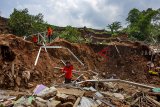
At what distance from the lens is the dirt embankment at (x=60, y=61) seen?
15.6 meters

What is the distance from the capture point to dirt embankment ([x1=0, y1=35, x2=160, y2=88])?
15.6 m

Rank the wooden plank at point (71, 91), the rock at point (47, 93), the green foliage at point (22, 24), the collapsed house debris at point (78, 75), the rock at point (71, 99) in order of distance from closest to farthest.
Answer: the rock at point (71, 99) → the rock at point (47, 93) → the collapsed house debris at point (78, 75) → the wooden plank at point (71, 91) → the green foliage at point (22, 24)

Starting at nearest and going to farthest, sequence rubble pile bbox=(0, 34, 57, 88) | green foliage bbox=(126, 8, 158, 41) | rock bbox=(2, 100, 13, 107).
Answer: rock bbox=(2, 100, 13, 107), rubble pile bbox=(0, 34, 57, 88), green foliage bbox=(126, 8, 158, 41)

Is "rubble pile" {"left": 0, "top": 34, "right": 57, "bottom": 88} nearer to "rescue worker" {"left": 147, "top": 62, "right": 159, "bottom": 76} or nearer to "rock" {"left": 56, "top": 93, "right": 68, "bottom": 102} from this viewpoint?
"rock" {"left": 56, "top": 93, "right": 68, "bottom": 102}

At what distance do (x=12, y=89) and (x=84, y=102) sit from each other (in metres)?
4.17

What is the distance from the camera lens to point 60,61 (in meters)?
20.1

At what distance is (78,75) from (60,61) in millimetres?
2095

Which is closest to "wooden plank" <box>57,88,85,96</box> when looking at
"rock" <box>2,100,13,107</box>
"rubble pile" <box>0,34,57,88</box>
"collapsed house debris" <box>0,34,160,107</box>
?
"collapsed house debris" <box>0,34,160,107</box>

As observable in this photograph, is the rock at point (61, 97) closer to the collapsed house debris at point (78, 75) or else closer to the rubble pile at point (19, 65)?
the collapsed house debris at point (78, 75)

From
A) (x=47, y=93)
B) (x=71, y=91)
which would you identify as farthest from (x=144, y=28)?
(x=47, y=93)

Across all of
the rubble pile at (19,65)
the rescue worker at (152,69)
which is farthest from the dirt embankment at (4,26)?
the rescue worker at (152,69)

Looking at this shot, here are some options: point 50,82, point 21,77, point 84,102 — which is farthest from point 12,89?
point 84,102

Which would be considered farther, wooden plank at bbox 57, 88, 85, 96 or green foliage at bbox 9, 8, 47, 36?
green foliage at bbox 9, 8, 47, 36

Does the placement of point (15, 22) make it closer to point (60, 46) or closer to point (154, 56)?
point (60, 46)
